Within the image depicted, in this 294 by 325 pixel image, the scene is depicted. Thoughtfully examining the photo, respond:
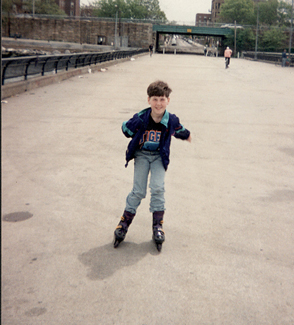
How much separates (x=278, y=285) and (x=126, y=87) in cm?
1492

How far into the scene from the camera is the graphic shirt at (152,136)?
3568 mm

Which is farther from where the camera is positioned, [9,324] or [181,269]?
[181,269]

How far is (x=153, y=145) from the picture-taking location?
3598 millimetres

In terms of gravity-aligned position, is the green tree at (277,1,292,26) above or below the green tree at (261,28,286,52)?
above

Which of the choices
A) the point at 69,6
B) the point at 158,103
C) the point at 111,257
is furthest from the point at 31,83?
the point at 69,6

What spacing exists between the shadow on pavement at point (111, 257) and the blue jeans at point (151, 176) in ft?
A: 1.16

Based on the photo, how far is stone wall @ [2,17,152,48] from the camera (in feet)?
336

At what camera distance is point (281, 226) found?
14.1 feet

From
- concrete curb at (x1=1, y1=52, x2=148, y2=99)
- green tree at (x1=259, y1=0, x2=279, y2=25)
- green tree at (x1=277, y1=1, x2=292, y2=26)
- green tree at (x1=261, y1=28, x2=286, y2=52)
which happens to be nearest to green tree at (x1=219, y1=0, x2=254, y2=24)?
green tree at (x1=259, y1=0, x2=279, y2=25)

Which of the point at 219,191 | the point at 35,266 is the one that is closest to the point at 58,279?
the point at 35,266

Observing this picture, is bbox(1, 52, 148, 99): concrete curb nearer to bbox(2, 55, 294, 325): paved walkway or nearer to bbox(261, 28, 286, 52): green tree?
bbox(2, 55, 294, 325): paved walkway

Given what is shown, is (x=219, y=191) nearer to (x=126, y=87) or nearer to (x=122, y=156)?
(x=122, y=156)

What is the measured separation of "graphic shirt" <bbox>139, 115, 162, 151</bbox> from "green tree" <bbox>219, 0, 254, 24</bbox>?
147073 millimetres

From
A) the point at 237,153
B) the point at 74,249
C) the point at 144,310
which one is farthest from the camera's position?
the point at 237,153
